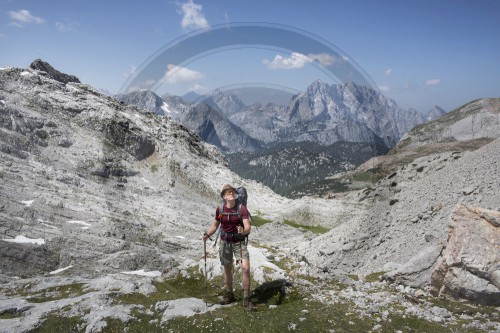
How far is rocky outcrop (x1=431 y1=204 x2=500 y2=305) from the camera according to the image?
694 inches

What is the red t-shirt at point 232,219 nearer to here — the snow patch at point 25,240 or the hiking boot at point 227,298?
the hiking boot at point 227,298

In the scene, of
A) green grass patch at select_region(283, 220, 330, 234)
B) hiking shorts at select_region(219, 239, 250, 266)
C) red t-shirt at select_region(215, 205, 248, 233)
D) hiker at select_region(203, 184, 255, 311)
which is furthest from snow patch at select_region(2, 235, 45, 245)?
green grass patch at select_region(283, 220, 330, 234)

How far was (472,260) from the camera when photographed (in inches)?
724

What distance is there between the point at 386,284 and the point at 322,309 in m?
8.80

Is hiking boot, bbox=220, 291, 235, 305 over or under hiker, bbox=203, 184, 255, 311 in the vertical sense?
under

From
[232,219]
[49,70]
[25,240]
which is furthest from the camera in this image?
[49,70]

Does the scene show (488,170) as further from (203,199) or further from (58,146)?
(58,146)

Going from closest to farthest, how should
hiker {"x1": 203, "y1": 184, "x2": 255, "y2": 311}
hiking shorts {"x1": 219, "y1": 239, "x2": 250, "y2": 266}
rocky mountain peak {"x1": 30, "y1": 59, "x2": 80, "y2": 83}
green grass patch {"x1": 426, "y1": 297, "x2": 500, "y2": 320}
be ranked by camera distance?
green grass patch {"x1": 426, "y1": 297, "x2": 500, "y2": 320}, hiker {"x1": 203, "y1": 184, "x2": 255, "y2": 311}, hiking shorts {"x1": 219, "y1": 239, "x2": 250, "y2": 266}, rocky mountain peak {"x1": 30, "y1": 59, "x2": 80, "y2": 83}

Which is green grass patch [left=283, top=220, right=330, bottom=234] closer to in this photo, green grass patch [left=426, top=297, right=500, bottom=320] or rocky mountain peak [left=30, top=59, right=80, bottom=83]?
green grass patch [left=426, top=297, right=500, bottom=320]

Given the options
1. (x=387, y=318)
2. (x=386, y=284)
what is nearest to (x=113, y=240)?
(x=386, y=284)

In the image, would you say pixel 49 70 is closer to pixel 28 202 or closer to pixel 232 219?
pixel 28 202

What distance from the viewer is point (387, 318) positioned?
51.8 ft

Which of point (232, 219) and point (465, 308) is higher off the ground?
point (232, 219)

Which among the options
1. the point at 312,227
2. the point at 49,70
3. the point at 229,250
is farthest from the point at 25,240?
the point at 49,70
